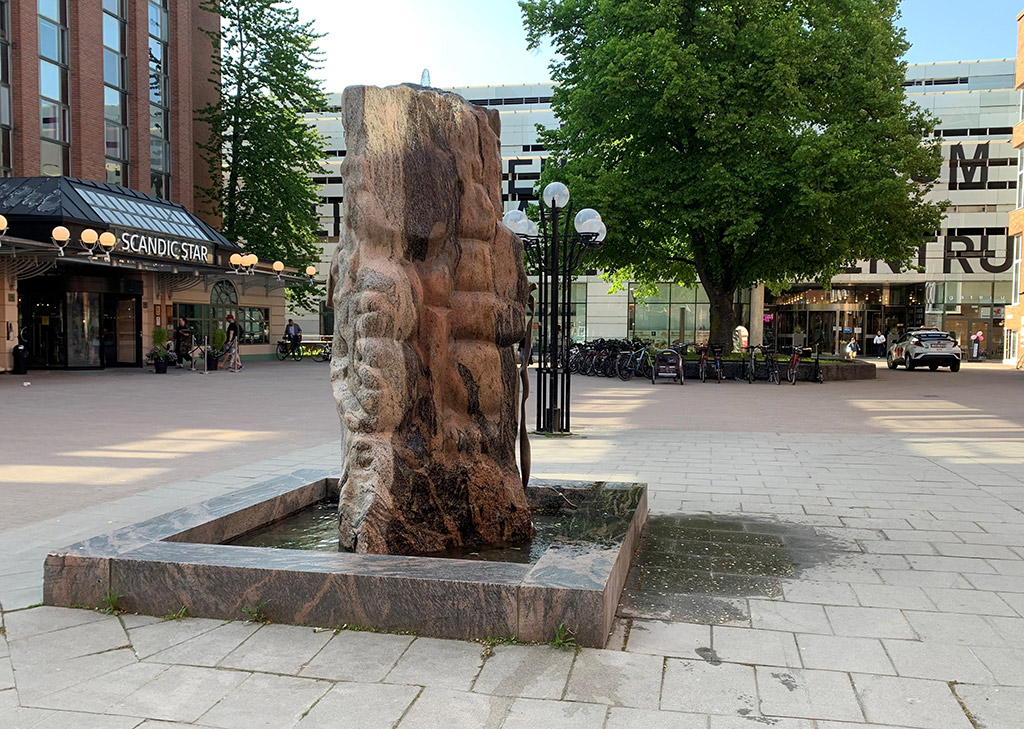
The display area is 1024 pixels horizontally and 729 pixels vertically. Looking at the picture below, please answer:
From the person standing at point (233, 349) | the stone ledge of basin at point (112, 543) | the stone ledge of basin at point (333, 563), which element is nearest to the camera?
the stone ledge of basin at point (333, 563)

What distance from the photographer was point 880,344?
47.9m

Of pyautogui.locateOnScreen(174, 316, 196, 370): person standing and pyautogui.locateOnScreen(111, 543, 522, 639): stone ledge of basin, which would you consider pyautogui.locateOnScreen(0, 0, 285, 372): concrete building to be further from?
pyautogui.locateOnScreen(111, 543, 522, 639): stone ledge of basin

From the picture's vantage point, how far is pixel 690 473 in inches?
335

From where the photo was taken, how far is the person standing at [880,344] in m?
47.5

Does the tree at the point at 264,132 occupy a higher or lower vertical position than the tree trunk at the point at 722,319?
higher

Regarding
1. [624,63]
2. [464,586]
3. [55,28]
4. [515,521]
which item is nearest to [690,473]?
[515,521]

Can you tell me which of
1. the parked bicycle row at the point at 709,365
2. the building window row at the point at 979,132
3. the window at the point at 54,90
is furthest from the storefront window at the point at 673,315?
Result: the window at the point at 54,90

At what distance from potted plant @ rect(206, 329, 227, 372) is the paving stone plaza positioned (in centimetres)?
1729

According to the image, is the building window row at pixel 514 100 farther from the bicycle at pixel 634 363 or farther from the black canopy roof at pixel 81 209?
the bicycle at pixel 634 363

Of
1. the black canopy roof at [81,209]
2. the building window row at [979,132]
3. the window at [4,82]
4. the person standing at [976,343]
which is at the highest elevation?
the building window row at [979,132]

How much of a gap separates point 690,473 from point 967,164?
164 ft

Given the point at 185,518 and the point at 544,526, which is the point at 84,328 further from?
the point at 544,526

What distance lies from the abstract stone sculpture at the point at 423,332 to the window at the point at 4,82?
26.3 m

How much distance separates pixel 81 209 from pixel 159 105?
11103 mm
